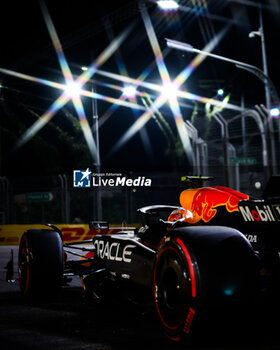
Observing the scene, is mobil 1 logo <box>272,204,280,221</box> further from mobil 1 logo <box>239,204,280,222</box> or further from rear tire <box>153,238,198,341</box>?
rear tire <box>153,238,198,341</box>

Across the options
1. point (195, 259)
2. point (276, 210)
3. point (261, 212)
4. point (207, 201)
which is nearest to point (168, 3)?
point (207, 201)

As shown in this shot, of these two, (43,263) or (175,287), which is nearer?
(175,287)

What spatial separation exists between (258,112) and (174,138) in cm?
2208

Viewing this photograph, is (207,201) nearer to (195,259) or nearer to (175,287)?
(175,287)

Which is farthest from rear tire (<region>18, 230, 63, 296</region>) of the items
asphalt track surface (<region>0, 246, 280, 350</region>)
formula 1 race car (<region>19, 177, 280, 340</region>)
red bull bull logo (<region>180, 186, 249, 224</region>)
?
red bull bull logo (<region>180, 186, 249, 224</region>)

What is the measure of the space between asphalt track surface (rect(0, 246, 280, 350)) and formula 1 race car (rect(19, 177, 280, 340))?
16 cm

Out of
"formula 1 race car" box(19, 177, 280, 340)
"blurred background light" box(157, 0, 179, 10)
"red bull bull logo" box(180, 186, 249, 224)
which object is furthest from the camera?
"blurred background light" box(157, 0, 179, 10)

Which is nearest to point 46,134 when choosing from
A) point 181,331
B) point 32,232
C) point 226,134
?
point 226,134

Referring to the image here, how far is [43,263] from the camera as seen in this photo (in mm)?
5914

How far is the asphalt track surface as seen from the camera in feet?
12.4

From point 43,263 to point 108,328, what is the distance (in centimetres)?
157

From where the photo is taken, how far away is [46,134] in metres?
39.2

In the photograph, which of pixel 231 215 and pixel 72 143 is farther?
pixel 72 143

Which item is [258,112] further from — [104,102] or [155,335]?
[104,102]
